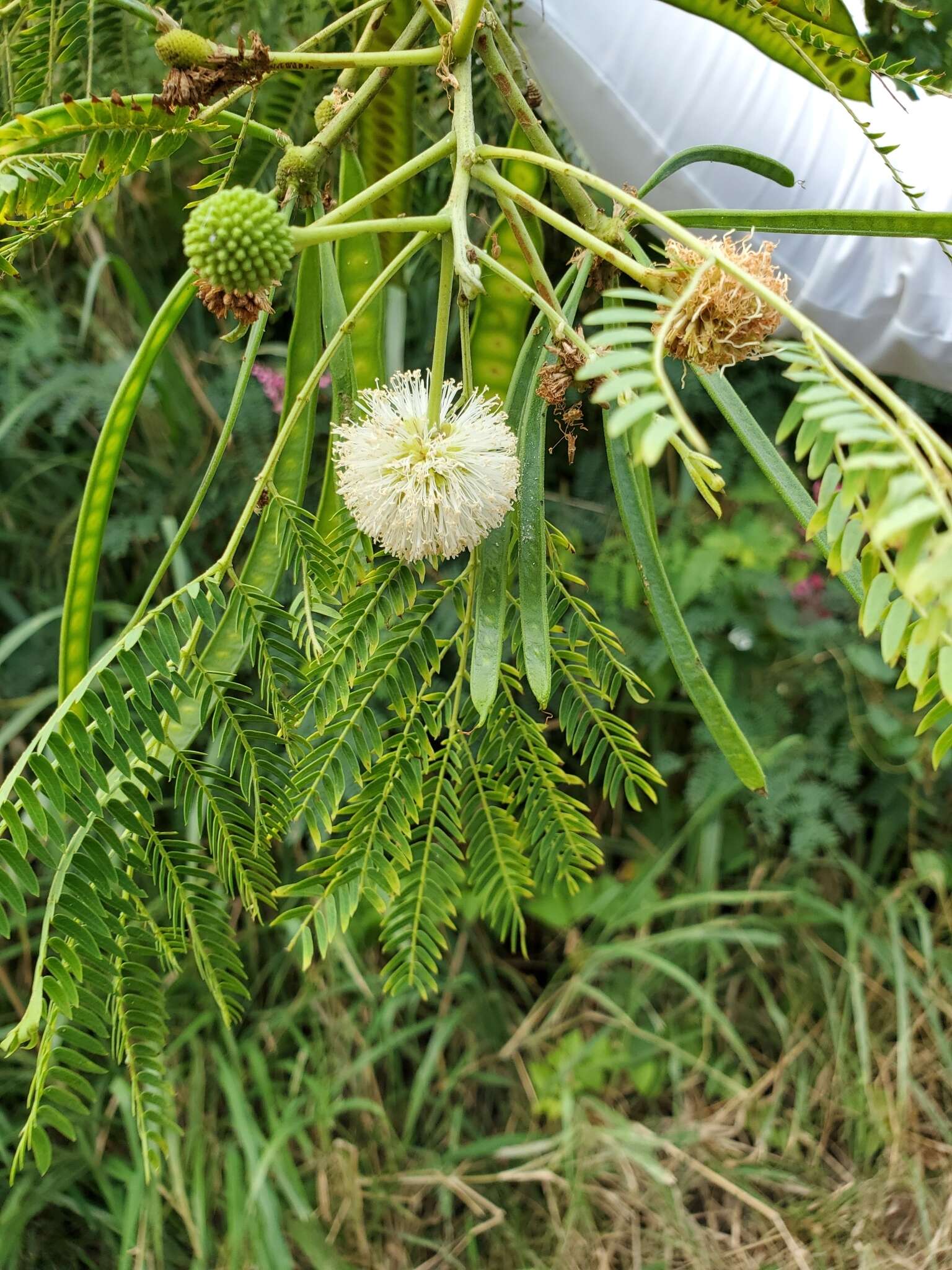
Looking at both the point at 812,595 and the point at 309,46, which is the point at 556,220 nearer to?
the point at 309,46

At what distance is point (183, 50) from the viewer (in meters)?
0.31

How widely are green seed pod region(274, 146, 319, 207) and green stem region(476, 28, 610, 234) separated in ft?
0.28

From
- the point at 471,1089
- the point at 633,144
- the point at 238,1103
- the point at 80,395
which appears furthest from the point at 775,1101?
the point at 80,395

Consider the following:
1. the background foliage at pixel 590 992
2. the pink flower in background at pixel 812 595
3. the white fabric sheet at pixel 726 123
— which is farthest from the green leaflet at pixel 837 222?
the pink flower in background at pixel 812 595

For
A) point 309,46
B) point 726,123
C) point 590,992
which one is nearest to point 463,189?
point 309,46

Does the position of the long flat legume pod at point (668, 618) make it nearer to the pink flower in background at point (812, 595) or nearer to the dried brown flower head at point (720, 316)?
the dried brown flower head at point (720, 316)

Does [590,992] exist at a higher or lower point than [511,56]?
lower

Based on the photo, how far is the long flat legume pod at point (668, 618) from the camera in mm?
334

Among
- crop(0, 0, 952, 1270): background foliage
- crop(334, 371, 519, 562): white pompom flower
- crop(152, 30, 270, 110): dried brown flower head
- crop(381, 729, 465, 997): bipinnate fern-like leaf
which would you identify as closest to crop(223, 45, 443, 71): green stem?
crop(152, 30, 270, 110): dried brown flower head

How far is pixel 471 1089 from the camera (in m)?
1.07

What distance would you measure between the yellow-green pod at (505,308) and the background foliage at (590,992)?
18.3 inches

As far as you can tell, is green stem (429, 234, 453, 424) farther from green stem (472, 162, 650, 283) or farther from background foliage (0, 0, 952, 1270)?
background foliage (0, 0, 952, 1270)

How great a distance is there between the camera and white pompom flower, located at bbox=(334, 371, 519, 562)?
33 cm

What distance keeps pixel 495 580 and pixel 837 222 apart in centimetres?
16
